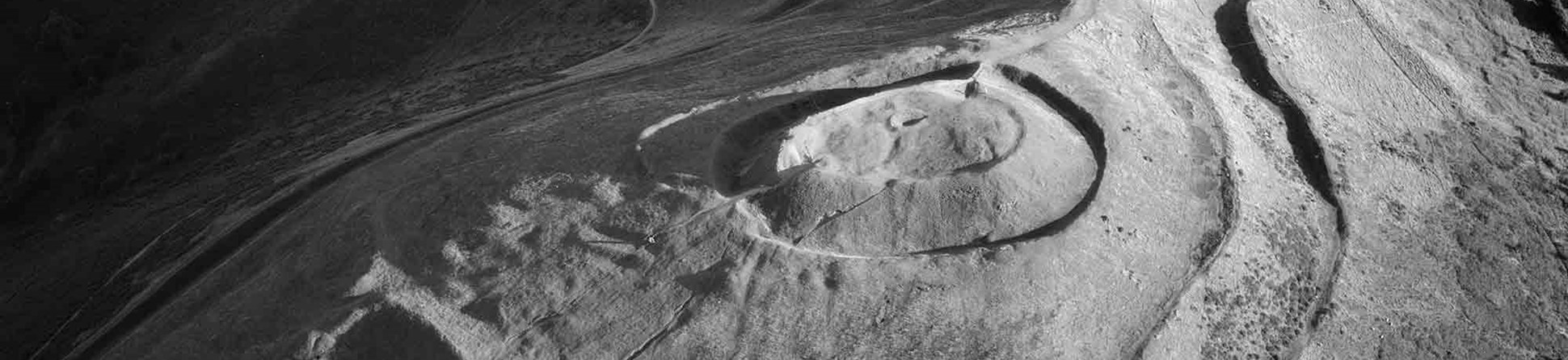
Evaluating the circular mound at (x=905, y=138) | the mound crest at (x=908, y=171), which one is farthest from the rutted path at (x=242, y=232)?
the circular mound at (x=905, y=138)

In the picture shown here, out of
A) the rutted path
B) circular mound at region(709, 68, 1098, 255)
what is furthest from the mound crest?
the rutted path

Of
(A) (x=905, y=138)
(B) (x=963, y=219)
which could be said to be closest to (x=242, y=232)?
(A) (x=905, y=138)

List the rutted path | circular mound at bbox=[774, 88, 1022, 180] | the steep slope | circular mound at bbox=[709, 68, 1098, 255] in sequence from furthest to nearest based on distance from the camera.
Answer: the rutted path, circular mound at bbox=[774, 88, 1022, 180], circular mound at bbox=[709, 68, 1098, 255], the steep slope

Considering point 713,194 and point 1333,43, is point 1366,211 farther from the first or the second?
point 713,194

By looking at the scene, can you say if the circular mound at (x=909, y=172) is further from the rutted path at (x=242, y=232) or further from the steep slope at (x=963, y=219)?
the rutted path at (x=242, y=232)

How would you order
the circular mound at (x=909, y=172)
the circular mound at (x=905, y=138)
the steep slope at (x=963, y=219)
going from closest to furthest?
the steep slope at (x=963, y=219)
the circular mound at (x=909, y=172)
the circular mound at (x=905, y=138)

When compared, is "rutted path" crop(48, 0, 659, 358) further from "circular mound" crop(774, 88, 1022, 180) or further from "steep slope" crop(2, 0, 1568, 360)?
"circular mound" crop(774, 88, 1022, 180)

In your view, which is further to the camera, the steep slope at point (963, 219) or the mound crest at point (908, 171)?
the mound crest at point (908, 171)

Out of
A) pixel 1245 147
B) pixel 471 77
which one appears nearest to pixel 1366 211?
pixel 1245 147
